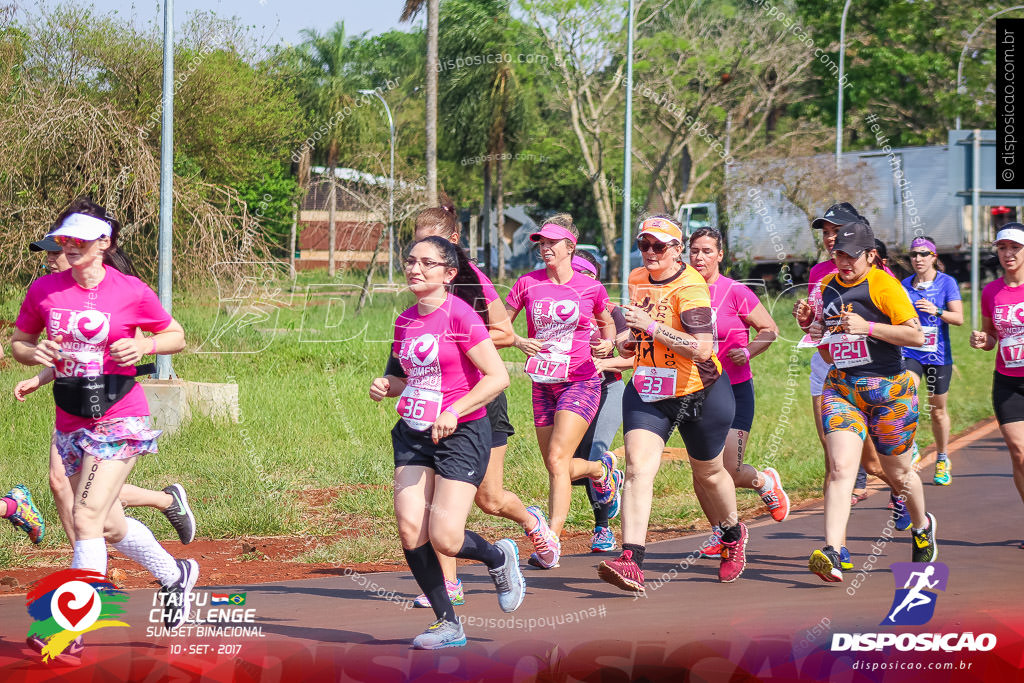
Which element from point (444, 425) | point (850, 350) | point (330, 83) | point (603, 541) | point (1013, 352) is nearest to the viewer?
point (444, 425)

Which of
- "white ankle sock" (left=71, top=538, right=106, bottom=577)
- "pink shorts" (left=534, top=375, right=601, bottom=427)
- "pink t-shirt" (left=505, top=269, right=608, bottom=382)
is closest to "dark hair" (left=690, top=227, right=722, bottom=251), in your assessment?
"pink t-shirt" (left=505, top=269, right=608, bottom=382)

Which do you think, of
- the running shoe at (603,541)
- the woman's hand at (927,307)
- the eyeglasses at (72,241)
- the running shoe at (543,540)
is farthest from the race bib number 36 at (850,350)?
the eyeglasses at (72,241)

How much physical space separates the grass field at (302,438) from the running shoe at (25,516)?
0.44 metres

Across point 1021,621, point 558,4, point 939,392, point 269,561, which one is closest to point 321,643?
point 269,561

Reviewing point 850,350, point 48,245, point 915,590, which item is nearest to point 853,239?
point 850,350

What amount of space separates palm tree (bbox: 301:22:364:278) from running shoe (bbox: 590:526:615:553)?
4113cm

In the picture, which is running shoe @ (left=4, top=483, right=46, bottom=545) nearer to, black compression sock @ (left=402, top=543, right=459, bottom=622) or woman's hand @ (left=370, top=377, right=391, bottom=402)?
woman's hand @ (left=370, top=377, right=391, bottom=402)

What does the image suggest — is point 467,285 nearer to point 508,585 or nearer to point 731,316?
point 508,585

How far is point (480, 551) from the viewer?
18.3ft

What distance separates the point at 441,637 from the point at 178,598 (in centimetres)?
135

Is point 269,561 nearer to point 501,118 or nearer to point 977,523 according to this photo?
point 977,523

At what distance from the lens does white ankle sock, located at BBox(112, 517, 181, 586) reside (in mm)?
5664

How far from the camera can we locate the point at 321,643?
552 centimetres

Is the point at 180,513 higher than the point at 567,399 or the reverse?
the reverse
